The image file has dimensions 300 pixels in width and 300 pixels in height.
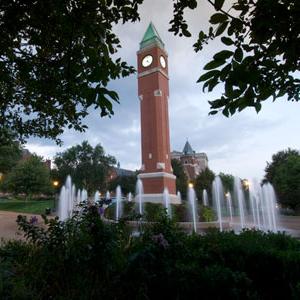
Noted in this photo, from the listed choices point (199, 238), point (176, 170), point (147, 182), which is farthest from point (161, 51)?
point (176, 170)

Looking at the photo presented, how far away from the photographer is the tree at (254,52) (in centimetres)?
187

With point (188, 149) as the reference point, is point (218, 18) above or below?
below

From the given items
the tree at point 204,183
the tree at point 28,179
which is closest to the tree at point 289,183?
the tree at point 204,183

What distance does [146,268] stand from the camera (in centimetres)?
362

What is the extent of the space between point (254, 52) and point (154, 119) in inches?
1118

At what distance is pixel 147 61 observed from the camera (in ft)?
105

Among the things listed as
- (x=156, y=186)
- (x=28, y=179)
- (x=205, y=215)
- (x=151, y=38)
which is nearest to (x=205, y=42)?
(x=205, y=215)

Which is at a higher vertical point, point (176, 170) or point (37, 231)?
point (176, 170)

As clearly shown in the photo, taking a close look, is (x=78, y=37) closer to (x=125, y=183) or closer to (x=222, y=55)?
(x=222, y=55)

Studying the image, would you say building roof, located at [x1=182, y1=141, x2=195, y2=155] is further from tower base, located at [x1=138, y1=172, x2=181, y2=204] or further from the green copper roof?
tower base, located at [x1=138, y1=172, x2=181, y2=204]

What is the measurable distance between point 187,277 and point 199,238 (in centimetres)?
175

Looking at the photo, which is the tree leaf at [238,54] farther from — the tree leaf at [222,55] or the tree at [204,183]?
the tree at [204,183]

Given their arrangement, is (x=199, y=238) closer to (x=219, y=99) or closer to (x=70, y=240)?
(x=70, y=240)

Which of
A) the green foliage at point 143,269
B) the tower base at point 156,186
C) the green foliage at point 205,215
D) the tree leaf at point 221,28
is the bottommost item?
the green foliage at point 143,269
